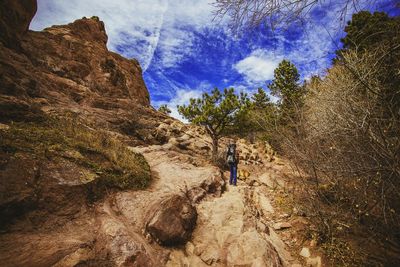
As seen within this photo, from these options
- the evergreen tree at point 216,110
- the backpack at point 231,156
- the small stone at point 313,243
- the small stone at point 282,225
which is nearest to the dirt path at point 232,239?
the small stone at point 282,225

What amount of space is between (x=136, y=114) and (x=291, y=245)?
13412 millimetres

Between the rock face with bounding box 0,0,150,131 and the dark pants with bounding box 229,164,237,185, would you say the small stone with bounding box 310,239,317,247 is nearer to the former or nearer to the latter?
the dark pants with bounding box 229,164,237,185

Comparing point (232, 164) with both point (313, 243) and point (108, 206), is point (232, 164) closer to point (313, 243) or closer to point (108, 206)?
point (313, 243)

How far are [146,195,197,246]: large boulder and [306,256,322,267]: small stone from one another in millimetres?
2717

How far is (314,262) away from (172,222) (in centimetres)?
327

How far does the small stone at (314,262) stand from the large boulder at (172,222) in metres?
2.72

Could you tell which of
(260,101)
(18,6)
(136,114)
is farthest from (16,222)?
(260,101)

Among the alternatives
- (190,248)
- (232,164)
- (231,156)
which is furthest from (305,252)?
(231,156)

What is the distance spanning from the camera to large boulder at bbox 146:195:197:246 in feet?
15.0

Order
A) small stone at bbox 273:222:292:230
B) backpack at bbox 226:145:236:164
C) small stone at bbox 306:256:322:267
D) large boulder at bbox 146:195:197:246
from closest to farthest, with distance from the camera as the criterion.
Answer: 1. large boulder at bbox 146:195:197:246
2. small stone at bbox 306:256:322:267
3. small stone at bbox 273:222:292:230
4. backpack at bbox 226:145:236:164

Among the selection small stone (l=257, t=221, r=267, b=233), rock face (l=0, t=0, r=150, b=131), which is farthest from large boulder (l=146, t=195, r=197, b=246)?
rock face (l=0, t=0, r=150, b=131)

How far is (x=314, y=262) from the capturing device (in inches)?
191

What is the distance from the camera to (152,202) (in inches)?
210

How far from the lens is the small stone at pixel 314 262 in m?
4.79
